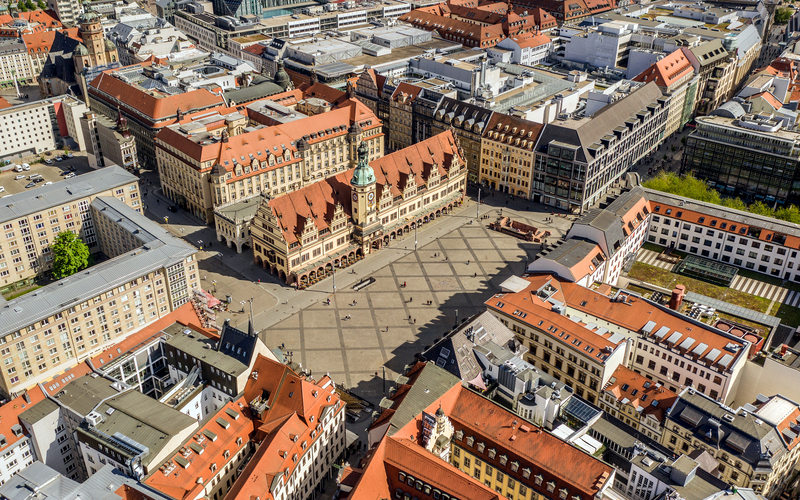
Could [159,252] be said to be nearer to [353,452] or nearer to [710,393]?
[353,452]

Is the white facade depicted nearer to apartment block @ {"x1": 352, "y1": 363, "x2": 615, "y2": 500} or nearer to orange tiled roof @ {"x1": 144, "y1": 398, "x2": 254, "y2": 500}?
apartment block @ {"x1": 352, "y1": 363, "x2": 615, "y2": 500}

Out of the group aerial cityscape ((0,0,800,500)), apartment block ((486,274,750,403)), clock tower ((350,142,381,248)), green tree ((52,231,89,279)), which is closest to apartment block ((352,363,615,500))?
aerial cityscape ((0,0,800,500))

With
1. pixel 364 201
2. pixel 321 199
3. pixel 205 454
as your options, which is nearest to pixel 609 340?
pixel 205 454

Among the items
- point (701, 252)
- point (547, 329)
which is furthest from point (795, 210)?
point (547, 329)

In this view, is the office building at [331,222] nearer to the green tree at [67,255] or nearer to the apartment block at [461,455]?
the green tree at [67,255]

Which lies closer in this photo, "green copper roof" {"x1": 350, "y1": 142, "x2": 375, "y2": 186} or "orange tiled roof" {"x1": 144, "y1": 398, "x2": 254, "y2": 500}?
"orange tiled roof" {"x1": 144, "y1": 398, "x2": 254, "y2": 500}

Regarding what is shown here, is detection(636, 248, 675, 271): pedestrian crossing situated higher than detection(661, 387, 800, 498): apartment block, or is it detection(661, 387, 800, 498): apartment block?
detection(661, 387, 800, 498): apartment block

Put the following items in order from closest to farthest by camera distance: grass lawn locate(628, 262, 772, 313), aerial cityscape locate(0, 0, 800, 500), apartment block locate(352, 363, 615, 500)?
1. apartment block locate(352, 363, 615, 500)
2. aerial cityscape locate(0, 0, 800, 500)
3. grass lawn locate(628, 262, 772, 313)
